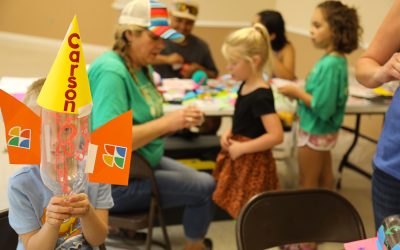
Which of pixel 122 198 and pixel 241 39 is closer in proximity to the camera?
pixel 122 198

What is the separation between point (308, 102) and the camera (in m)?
2.68

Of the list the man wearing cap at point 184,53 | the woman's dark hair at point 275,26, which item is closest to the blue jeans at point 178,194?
the man wearing cap at point 184,53

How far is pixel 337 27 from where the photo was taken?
8.63 ft

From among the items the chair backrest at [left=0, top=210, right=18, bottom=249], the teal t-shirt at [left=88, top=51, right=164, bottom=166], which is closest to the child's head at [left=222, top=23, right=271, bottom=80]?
the teal t-shirt at [left=88, top=51, right=164, bottom=166]

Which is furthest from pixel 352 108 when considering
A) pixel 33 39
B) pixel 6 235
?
pixel 33 39

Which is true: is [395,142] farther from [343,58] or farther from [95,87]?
[343,58]

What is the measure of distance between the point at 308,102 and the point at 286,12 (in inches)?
123

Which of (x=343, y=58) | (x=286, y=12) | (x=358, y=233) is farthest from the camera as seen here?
(x=286, y=12)

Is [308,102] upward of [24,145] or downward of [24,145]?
downward

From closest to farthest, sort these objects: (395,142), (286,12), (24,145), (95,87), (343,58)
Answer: (24,145) < (395,142) < (95,87) < (343,58) < (286,12)

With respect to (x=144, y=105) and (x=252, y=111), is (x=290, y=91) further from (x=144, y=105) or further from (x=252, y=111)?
(x=144, y=105)

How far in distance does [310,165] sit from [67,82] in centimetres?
227

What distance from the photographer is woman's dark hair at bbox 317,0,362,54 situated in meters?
2.63

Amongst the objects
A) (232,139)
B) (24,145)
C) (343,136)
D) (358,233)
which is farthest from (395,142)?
(343,136)
